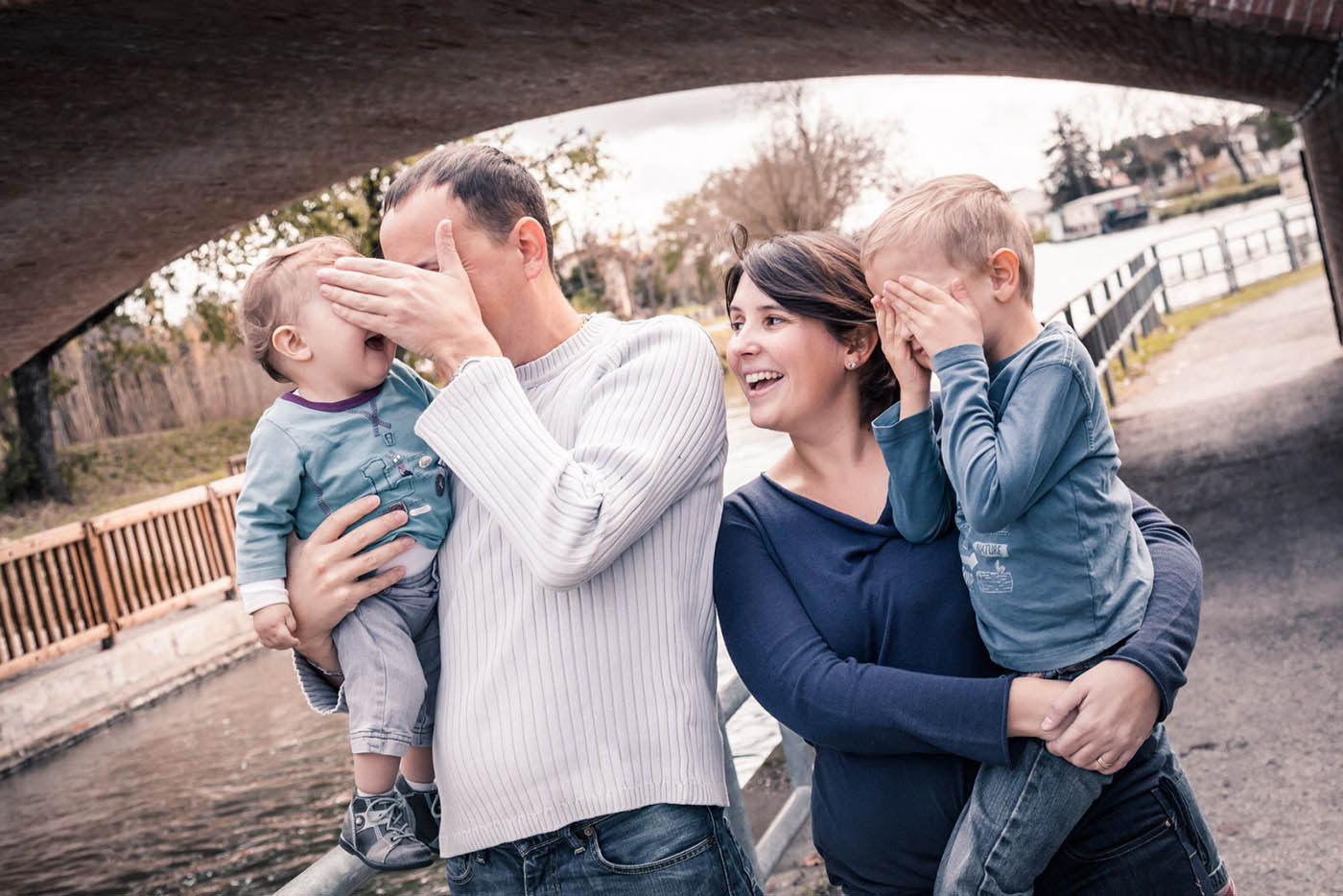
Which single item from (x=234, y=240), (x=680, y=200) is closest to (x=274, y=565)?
(x=234, y=240)

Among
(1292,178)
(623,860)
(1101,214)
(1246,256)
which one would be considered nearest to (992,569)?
(623,860)

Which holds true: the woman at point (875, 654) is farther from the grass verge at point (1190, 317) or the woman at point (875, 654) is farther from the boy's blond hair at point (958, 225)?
the grass verge at point (1190, 317)

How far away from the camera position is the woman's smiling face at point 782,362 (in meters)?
2.11

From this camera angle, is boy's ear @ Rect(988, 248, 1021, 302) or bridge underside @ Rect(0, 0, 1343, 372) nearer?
boy's ear @ Rect(988, 248, 1021, 302)

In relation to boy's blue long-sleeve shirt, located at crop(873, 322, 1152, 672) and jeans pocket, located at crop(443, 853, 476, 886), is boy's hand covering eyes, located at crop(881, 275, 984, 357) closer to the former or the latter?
boy's blue long-sleeve shirt, located at crop(873, 322, 1152, 672)

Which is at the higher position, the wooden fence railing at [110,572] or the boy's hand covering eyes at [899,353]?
the boy's hand covering eyes at [899,353]

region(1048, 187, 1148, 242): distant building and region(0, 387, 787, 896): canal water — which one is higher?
region(1048, 187, 1148, 242): distant building

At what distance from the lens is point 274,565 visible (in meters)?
2.02

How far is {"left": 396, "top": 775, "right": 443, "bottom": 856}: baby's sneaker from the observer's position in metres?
2.05

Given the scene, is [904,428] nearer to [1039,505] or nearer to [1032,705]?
[1039,505]

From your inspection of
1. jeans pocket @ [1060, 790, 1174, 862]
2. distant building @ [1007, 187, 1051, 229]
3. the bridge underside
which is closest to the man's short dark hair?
jeans pocket @ [1060, 790, 1174, 862]

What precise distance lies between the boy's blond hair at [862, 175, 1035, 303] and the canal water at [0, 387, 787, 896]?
3.23 meters

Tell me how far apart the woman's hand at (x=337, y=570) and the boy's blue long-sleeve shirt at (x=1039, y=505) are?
868 millimetres

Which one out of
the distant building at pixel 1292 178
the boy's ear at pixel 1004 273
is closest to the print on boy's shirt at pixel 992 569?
the boy's ear at pixel 1004 273
